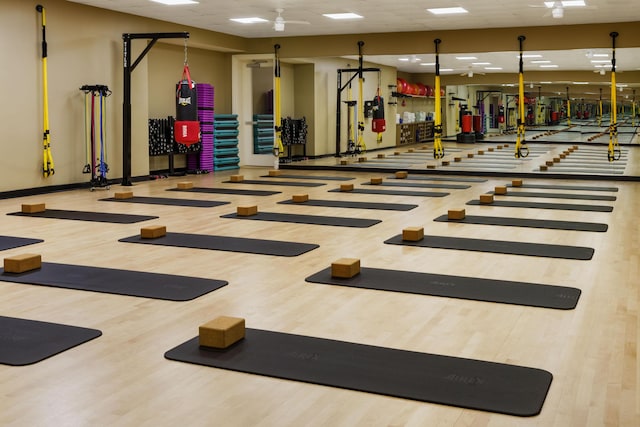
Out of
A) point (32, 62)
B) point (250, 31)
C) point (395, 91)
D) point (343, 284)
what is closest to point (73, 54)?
point (32, 62)

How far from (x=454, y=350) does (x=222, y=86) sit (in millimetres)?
10441

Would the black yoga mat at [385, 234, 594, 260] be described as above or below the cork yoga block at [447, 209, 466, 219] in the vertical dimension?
below

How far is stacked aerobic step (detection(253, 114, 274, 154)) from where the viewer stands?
1312cm

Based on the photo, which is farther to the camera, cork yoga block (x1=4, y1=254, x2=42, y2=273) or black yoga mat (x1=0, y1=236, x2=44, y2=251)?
black yoga mat (x1=0, y1=236, x2=44, y2=251)

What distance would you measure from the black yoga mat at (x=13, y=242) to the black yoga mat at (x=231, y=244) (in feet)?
2.11

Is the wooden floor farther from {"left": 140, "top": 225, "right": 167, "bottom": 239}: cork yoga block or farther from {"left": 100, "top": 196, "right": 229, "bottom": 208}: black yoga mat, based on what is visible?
{"left": 100, "top": 196, "right": 229, "bottom": 208}: black yoga mat

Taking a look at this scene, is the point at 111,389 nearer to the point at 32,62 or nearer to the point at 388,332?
the point at 388,332

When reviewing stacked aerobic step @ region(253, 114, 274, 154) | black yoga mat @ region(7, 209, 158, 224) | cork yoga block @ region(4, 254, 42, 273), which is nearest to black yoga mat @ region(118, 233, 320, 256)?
black yoga mat @ region(7, 209, 158, 224)

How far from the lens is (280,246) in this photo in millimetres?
5355

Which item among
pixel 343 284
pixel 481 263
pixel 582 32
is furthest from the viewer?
pixel 582 32

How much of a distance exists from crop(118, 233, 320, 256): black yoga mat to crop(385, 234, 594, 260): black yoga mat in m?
0.76

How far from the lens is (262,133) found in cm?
1334

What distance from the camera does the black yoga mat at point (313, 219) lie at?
6477 mm

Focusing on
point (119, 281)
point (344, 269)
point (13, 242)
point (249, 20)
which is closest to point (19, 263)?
point (119, 281)
